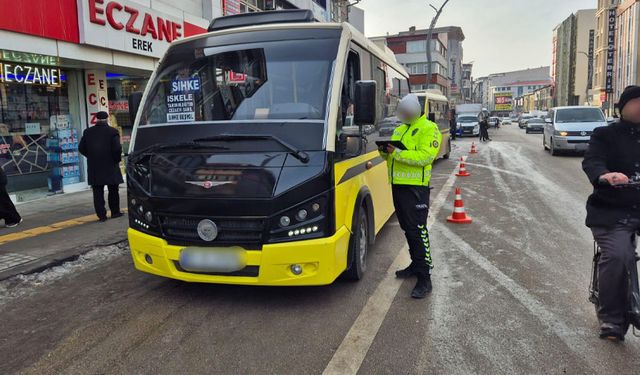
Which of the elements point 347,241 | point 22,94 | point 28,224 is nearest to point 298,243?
point 347,241

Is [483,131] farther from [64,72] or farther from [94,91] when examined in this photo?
[64,72]

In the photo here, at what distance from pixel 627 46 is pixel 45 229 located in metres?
62.4

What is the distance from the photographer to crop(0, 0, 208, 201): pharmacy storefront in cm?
906

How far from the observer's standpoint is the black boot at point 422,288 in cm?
454

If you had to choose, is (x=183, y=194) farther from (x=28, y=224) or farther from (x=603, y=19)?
(x=603, y=19)

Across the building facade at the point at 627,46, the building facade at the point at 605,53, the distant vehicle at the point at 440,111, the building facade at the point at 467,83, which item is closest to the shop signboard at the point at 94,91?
the distant vehicle at the point at 440,111

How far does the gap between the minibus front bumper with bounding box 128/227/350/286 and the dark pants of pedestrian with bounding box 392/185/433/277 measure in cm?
69

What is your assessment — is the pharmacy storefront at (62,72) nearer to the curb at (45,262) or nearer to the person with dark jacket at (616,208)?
the curb at (45,262)

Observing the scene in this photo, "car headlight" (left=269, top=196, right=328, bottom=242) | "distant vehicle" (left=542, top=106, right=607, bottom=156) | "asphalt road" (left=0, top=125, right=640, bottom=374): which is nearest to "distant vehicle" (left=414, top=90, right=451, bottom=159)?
"distant vehicle" (left=542, top=106, right=607, bottom=156)

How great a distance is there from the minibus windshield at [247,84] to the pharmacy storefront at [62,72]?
5.23 metres

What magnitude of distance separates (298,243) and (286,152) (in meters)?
0.75

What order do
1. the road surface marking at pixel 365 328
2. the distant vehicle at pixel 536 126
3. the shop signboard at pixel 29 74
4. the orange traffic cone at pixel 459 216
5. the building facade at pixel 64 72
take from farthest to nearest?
1. the distant vehicle at pixel 536 126
2. the shop signboard at pixel 29 74
3. the building facade at pixel 64 72
4. the orange traffic cone at pixel 459 216
5. the road surface marking at pixel 365 328

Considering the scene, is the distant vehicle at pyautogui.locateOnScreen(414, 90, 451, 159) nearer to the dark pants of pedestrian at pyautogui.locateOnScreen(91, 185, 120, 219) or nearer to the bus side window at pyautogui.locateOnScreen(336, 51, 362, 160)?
the dark pants of pedestrian at pyautogui.locateOnScreen(91, 185, 120, 219)

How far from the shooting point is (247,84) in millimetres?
4703
